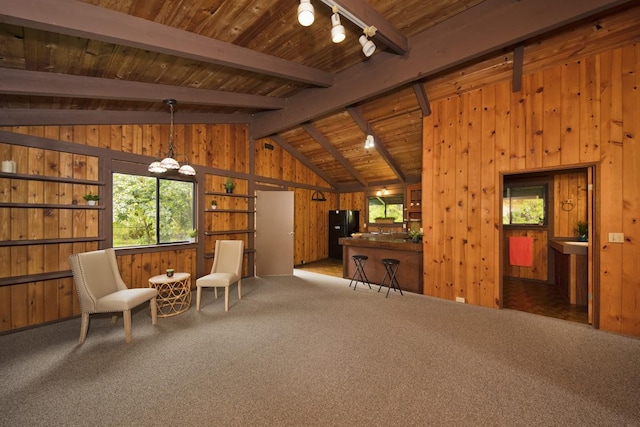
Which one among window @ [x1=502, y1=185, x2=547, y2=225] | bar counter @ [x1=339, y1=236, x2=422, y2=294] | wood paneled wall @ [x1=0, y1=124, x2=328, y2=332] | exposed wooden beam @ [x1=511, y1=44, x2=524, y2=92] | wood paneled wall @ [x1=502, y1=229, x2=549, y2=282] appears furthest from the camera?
window @ [x1=502, y1=185, x2=547, y2=225]

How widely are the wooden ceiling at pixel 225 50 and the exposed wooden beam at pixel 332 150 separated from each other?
127 centimetres

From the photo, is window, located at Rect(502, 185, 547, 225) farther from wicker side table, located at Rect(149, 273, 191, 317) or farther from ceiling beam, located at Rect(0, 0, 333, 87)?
wicker side table, located at Rect(149, 273, 191, 317)

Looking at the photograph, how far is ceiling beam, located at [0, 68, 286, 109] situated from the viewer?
2754mm

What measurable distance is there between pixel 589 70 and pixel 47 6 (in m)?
5.60

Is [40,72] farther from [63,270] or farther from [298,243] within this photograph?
[298,243]

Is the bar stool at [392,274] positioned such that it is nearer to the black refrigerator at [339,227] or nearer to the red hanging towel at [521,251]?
the red hanging towel at [521,251]

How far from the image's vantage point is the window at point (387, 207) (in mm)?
7898

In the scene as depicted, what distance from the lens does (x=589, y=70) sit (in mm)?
3178

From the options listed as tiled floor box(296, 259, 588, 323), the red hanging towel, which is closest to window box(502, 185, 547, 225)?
the red hanging towel

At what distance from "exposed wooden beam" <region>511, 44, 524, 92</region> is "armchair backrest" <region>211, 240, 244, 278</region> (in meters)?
4.69

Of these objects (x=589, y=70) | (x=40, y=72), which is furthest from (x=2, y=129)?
(x=589, y=70)

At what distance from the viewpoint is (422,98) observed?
4.25 metres

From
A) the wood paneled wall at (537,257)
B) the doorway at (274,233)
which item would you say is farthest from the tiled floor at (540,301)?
the doorway at (274,233)

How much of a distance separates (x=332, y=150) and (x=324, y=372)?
5379mm
